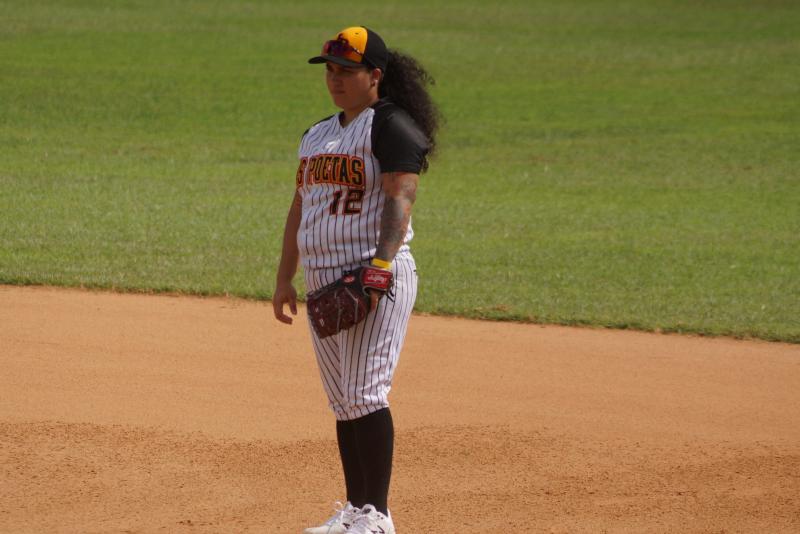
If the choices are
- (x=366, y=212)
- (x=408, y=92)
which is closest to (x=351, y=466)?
(x=366, y=212)

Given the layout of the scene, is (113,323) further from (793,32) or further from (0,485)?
(793,32)

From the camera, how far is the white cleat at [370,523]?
171 inches

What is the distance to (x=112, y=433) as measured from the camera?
232 inches

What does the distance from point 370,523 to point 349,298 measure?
86 centimetres

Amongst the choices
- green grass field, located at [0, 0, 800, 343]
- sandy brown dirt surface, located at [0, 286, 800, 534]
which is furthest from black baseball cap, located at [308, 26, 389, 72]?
green grass field, located at [0, 0, 800, 343]

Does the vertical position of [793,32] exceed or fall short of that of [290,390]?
it exceeds it

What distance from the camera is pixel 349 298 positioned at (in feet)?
13.5

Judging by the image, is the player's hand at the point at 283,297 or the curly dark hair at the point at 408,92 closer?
the curly dark hair at the point at 408,92

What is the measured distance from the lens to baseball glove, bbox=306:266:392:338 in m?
4.13

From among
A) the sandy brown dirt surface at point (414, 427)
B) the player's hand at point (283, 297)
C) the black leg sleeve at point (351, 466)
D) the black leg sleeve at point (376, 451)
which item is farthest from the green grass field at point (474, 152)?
the black leg sleeve at point (376, 451)

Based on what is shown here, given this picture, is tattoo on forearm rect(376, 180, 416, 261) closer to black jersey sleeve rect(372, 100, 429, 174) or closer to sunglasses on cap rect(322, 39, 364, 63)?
black jersey sleeve rect(372, 100, 429, 174)

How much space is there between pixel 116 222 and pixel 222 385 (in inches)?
200

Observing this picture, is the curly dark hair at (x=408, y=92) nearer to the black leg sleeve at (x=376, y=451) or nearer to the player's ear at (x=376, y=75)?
the player's ear at (x=376, y=75)

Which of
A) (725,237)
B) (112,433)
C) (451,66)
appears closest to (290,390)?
(112,433)
